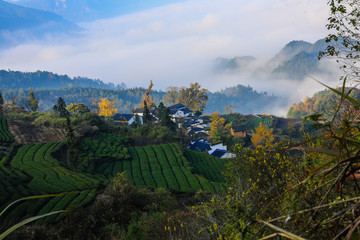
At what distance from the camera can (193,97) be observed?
8144 cm

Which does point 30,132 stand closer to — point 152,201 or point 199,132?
point 152,201

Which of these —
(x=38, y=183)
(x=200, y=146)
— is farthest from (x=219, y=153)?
(x=38, y=183)

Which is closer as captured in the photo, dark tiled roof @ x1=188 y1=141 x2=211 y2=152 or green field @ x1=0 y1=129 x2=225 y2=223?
green field @ x1=0 y1=129 x2=225 y2=223

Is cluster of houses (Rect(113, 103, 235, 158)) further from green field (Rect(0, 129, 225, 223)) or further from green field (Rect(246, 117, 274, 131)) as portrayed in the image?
green field (Rect(0, 129, 225, 223))

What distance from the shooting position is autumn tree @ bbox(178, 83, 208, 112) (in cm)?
7981

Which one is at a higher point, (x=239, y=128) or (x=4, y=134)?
(x=4, y=134)

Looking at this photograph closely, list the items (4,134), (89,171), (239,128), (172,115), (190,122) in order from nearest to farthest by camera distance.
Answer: (89,171) → (4,134) → (239,128) → (190,122) → (172,115)

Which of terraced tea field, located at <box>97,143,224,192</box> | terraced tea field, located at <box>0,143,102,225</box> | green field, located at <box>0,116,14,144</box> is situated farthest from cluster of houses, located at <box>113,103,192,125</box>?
terraced tea field, located at <box>0,143,102,225</box>

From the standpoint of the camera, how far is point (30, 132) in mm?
35625

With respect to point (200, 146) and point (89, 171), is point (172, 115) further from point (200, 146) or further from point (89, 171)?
point (89, 171)

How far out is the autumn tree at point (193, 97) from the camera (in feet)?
262

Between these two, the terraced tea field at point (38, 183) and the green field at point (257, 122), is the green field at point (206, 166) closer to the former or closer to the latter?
the terraced tea field at point (38, 183)

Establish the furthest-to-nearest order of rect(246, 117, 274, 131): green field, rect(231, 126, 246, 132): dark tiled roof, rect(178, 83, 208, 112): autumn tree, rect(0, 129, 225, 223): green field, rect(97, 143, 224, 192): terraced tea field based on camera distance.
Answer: rect(178, 83, 208, 112): autumn tree → rect(246, 117, 274, 131): green field → rect(231, 126, 246, 132): dark tiled roof → rect(97, 143, 224, 192): terraced tea field → rect(0, 129, 225, 223): green field

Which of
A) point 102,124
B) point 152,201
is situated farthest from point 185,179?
point 102,124
